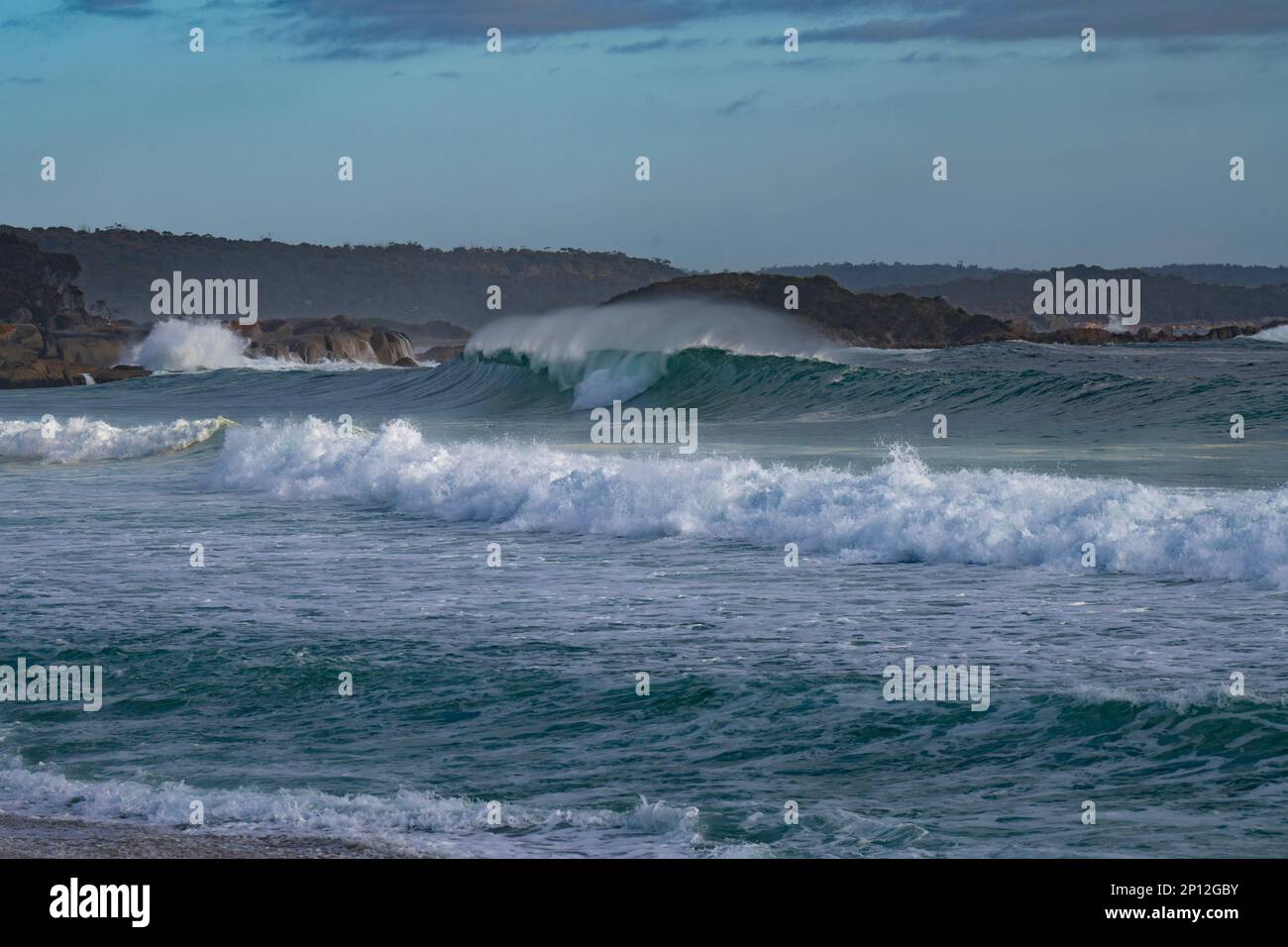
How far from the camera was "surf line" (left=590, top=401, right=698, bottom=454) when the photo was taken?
29.7 m

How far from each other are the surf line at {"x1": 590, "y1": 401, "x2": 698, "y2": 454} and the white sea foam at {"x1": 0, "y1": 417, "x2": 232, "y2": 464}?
8.41m

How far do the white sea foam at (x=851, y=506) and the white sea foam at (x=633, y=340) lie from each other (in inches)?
851

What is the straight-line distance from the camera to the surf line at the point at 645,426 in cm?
2966

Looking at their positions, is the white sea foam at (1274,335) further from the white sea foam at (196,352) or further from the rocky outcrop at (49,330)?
the rocky outcrop at (49,330)

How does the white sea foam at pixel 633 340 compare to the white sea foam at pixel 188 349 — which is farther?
the white sea foam at pixel 188 349

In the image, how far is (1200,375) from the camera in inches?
1373

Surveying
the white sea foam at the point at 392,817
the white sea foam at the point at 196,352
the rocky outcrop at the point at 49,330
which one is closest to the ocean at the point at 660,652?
the white sea foam at the point at 392,817

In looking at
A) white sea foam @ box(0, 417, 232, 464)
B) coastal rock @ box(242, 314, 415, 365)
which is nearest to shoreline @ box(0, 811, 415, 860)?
white sea foam @ box(0, 417, 232, 464)

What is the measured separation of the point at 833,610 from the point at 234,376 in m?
63.5

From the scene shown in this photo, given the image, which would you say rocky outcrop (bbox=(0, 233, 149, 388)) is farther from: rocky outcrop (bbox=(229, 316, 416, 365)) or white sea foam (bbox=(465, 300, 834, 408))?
white sea foam (bbox=(465, 300, 834, 408))

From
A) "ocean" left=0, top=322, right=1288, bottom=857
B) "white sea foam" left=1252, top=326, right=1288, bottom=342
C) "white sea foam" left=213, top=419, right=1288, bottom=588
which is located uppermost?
"white sea foam" left=1252, top=326, right=1288, bottom=342

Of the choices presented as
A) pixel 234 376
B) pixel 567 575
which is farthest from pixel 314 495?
pixel 234 376

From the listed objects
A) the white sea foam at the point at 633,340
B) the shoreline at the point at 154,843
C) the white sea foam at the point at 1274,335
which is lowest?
the shoreline at the point at 154,843

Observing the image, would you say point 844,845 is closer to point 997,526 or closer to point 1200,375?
point 997,526
